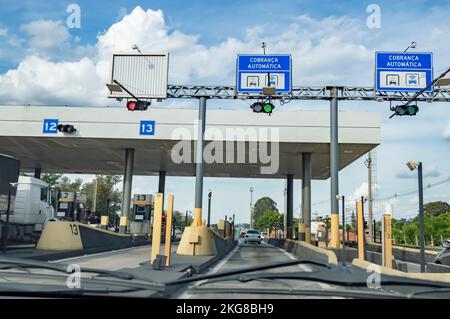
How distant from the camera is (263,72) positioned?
18922mm

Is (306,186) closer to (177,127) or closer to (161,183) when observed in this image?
(177,127)

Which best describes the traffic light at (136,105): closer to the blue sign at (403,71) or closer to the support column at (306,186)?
the blue sign at (403,71)

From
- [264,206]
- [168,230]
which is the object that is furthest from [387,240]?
[264,206]

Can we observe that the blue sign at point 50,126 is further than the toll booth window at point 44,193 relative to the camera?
Yes

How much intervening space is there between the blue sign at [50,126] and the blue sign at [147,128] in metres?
4.62

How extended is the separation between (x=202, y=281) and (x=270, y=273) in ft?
1.74

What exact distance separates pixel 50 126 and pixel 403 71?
18209 mm

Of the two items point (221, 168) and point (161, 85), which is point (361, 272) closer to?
point (161, 85)

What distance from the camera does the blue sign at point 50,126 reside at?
25891 mm

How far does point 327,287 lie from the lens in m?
3.47

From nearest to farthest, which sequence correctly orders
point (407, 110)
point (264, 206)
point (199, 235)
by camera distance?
point (199, 235) → point (407, 110) → point (264, 206)

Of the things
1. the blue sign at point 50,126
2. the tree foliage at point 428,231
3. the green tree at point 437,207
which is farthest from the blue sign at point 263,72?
the green tree at point 437,207
